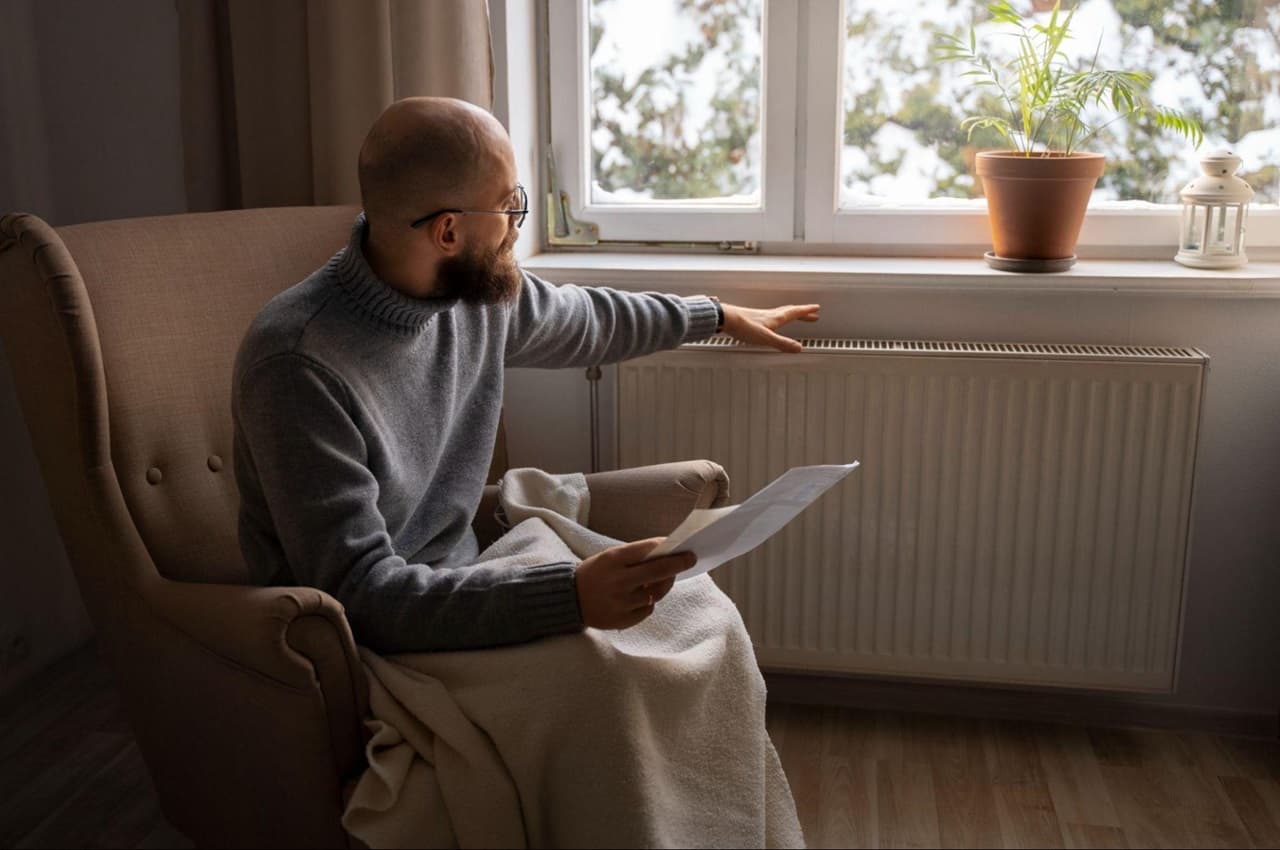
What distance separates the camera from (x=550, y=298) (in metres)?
1.86

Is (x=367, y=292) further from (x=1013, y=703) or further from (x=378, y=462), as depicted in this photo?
(x=1013, y=703)

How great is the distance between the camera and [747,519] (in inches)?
52.4

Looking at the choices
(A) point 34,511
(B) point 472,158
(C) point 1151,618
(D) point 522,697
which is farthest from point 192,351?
(C) point 1151,618

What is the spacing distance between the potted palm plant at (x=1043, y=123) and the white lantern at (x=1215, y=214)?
4.5 inches

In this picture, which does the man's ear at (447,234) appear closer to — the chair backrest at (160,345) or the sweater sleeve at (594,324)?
the sweater sleeve at (594,324)

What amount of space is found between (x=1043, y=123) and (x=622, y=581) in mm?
1310

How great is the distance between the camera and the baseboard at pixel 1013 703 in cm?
223

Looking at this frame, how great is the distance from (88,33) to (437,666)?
1.63m

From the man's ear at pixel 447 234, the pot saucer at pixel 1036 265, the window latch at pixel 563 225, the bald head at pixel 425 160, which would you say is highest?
the bald head at pixel 425 160

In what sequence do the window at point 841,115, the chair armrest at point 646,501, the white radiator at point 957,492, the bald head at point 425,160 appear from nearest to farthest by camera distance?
the bald head at point 425,160 < the chair armrest at point 646,501 < the white radiator at point 957,492 < the window at point 841,115

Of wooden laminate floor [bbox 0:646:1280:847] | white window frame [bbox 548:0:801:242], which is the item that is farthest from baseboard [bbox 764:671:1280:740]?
white window frame [bbox 548:0:801:242]

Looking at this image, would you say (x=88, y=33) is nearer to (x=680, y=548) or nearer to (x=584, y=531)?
(x=584, y=531)

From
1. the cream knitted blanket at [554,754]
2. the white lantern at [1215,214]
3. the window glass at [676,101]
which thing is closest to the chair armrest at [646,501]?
the cream knitted blanket at [554,754]

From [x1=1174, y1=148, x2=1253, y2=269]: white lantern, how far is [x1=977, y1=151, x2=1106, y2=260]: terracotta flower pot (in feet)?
0.54
